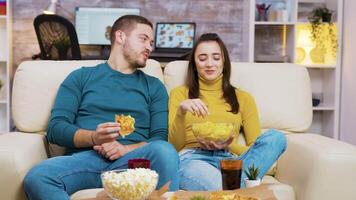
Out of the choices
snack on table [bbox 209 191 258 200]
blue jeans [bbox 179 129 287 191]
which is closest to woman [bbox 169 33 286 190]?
blue jeans [bbox 179 129 287 191]

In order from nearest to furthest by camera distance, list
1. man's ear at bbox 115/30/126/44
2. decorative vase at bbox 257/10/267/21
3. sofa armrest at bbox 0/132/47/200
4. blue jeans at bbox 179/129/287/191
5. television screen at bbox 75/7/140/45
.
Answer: sofa armrest at bbox 0/132/47/200 < blue jeans at bbox 179/129/287/191 < man's ear at bbox 115/30/126/44 < decorative vase at bbox 257/10/267/21 < television screen at bbox 75/7/140/45

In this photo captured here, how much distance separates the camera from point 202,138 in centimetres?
214

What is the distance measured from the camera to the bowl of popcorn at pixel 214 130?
208cm

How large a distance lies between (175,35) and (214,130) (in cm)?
323

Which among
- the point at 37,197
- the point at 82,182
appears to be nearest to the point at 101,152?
the point at 82,182

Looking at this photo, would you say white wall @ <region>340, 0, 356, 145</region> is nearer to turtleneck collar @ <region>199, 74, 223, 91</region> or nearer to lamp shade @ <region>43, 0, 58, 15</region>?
turtleneck collar @ <region>199, 74, 223, 91</region>

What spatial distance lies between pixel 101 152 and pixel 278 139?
711 mm

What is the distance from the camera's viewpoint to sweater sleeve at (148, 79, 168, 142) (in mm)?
2412

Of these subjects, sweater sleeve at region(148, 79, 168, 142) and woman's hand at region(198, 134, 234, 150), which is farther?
sweater sleeve at region(148, 79, 168, 142)

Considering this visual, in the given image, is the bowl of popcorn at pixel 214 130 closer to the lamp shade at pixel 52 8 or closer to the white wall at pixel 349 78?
the white wall at pixel 349 78

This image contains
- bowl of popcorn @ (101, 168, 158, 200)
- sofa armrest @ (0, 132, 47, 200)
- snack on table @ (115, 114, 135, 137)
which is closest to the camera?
bowl of popcorn @ (101, 168, 158, 200)

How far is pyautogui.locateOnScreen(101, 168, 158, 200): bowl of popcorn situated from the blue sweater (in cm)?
77

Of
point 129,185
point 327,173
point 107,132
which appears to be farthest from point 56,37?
point 129,185

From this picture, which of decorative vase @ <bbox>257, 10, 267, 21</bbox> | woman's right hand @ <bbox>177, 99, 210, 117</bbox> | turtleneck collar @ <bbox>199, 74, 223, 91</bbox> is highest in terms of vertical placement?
decorative vase @ <bbox>257, 10, 267, 21</bbox>
